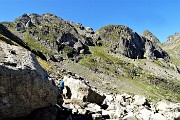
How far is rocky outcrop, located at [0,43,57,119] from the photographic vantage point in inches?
890

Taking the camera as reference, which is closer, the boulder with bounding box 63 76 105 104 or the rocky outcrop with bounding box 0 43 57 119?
the rocky outcrop with bounding box 0 43 57 119

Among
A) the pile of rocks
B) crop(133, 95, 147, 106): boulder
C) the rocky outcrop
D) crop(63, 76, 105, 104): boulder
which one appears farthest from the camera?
crop(133, 95, 147, 106): boulder

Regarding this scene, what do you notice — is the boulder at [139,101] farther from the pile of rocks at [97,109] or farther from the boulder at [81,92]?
the boulder at [81,92]

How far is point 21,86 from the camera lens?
2375cm

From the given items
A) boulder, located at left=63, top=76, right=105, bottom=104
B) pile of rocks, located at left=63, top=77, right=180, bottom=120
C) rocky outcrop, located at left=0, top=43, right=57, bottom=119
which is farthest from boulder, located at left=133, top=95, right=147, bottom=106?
rocky outcrop, located at left=0, top=43, right=57, bottom=119

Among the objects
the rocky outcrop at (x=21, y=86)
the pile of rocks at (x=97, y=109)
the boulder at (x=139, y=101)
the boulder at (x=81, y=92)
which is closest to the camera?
the rocky outcrop at (x=21, y=86)

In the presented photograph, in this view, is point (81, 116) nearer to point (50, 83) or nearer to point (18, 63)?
point (50, 83)

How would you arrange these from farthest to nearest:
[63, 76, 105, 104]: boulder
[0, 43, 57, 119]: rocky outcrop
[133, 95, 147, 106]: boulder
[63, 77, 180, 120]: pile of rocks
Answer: [133, 95, 147, 106]: boulder, [63, 76, 105, 104]: boulder, [63, 77, 180, 120]: pile of rocks, [0, 43, 57, 119]: rocky outcrop

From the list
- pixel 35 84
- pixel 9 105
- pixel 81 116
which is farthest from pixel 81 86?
pixel 9 105

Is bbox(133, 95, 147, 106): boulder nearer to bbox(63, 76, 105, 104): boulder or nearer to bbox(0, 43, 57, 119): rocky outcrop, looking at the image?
bbox(63, 76, 105, 104): boulder

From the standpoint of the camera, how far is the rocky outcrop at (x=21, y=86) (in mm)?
22594

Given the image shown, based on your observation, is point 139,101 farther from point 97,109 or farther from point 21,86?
point 21,86

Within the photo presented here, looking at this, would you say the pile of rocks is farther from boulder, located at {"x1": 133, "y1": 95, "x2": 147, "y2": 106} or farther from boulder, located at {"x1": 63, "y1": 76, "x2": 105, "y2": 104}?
boulder, located at {"x1": 133, "y1": 95, "x2": 147, "y2": 106}

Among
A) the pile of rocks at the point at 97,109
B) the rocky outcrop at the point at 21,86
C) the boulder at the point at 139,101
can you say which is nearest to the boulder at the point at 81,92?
the pile of rocks at the point at 97,109
